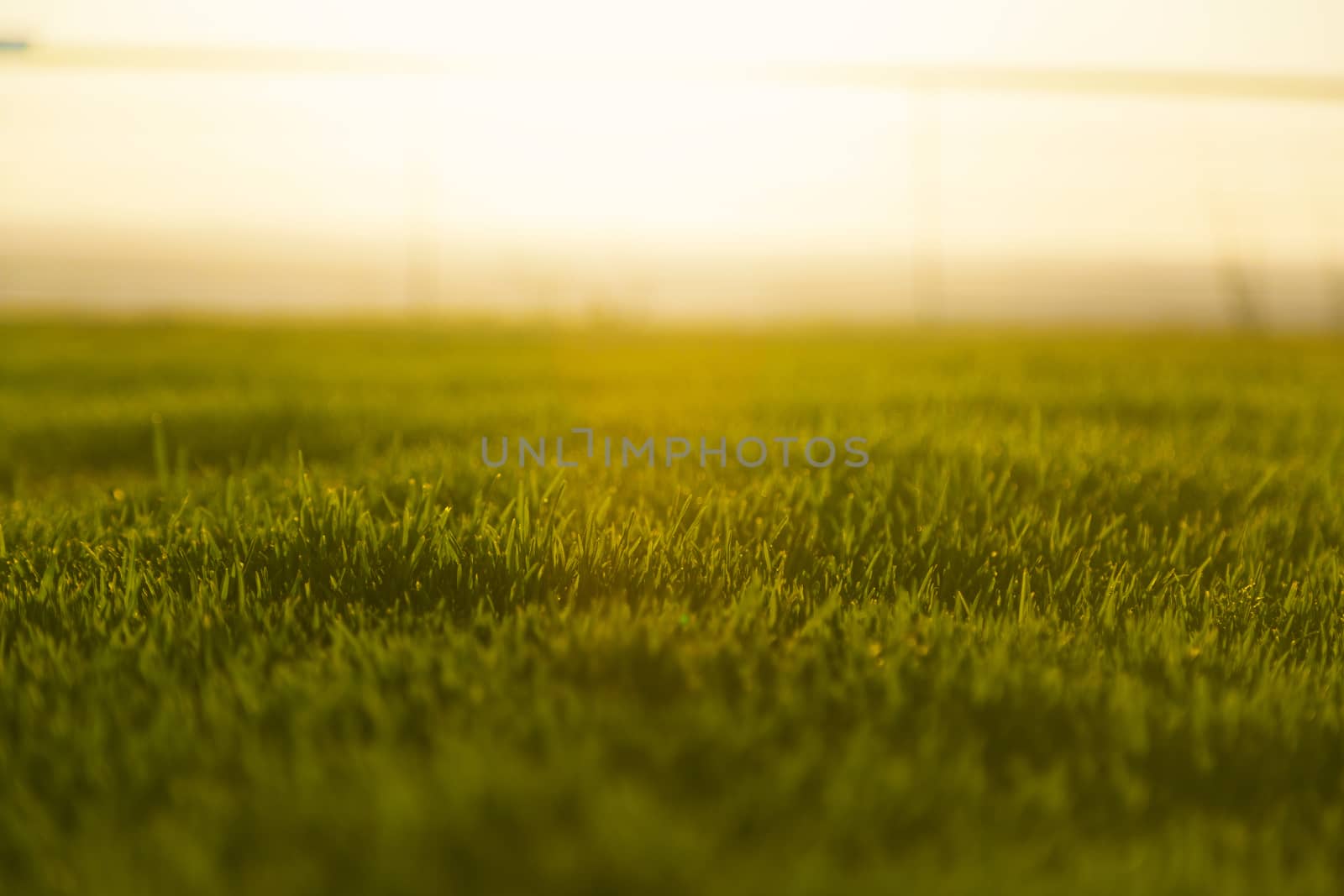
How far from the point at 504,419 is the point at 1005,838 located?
11.1 ft

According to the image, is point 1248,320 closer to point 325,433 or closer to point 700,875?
point 325,433

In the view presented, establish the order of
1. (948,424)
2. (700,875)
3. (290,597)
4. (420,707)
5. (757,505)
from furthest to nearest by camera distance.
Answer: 1. (948,424)
2. (757,505)
3. (290,597)
4. (420,707)
5. (700,875)

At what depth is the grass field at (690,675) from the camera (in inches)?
40.9

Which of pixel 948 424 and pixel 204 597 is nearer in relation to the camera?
pixel 204 597

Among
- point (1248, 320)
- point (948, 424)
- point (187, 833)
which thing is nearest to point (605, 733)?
point (187, 833)

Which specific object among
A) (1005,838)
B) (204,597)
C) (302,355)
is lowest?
(1005,838)

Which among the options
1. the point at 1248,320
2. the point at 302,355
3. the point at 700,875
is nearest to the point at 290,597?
the point at 700,875

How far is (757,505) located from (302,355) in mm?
6167

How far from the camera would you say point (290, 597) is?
5.93ft

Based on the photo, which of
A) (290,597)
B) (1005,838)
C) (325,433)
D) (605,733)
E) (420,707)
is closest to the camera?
(1005,838)

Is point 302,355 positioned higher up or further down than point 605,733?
higher up

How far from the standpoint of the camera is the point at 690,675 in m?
1.40

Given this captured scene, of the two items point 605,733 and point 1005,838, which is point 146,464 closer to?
point 605,733

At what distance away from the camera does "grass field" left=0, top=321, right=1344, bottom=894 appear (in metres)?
1.04
